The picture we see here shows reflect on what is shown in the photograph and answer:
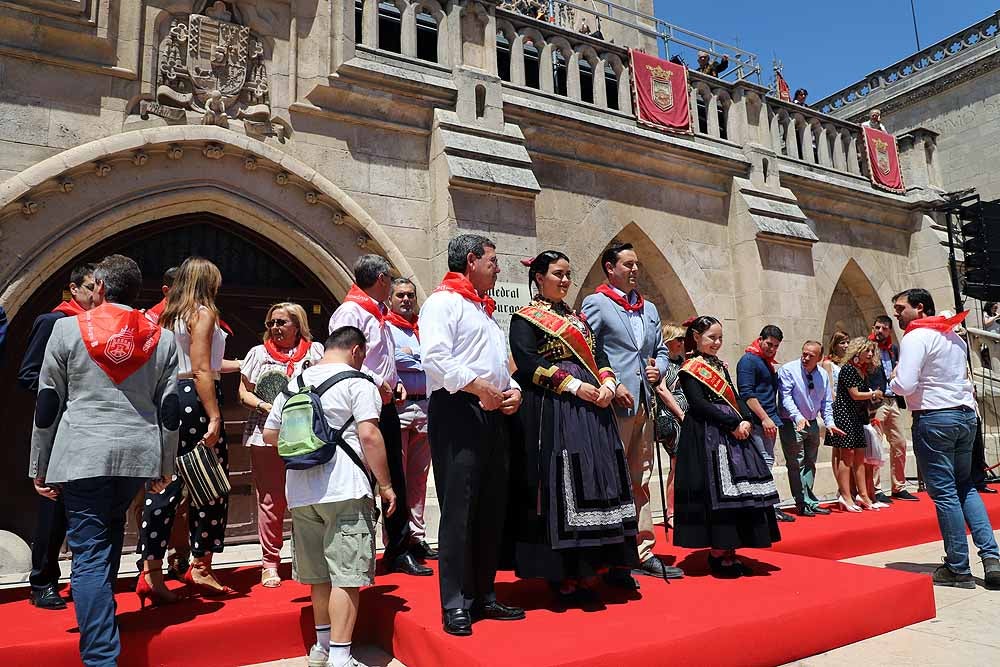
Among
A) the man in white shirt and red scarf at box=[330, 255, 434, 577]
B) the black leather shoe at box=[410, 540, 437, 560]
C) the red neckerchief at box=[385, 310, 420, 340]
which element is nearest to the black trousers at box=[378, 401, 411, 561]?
the man in white shirt and red scarf at box=[330, 255, 434, 577]

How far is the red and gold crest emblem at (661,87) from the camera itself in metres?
9.41

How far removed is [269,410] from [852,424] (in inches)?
222

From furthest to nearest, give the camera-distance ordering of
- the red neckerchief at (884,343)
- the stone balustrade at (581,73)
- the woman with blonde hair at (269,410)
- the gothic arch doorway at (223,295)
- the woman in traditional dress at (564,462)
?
1. the stone balustrade at (581,73)
2. the red neckerchief at (884,343)
3. the gothic arch doorway at (223,295)
4. the woman with blonde hair at (269,410)
5. the woman in traditional dress at (564,462)

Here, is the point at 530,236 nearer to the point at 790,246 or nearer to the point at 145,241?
the point at 145,241

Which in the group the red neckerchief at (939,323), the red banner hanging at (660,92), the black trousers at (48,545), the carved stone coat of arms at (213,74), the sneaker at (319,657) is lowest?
the sneaker at (319,657)

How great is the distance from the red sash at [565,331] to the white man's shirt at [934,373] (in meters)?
2.49

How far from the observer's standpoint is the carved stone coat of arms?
6.34 m

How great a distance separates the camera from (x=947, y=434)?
4.59 meters

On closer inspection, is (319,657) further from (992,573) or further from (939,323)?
(939,323)

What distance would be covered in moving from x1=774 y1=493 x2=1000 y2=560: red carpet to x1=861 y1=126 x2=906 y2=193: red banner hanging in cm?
695

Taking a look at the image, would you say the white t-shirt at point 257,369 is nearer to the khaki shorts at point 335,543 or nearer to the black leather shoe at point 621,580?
the khaki shorts at point 335,543

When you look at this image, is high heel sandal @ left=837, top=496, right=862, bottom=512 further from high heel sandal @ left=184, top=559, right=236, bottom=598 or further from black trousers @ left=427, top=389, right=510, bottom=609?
high heel sandal @ left=184, top=559, right=236, bottom=598

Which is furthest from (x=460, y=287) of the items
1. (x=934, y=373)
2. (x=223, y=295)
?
(x=223, y=295)

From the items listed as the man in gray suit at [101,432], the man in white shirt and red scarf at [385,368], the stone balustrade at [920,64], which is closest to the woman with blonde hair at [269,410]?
the man in white shirt and red scarf at [385,368]
